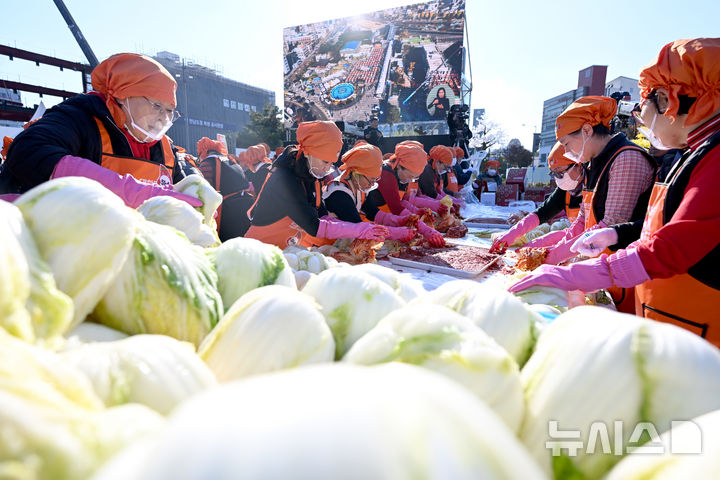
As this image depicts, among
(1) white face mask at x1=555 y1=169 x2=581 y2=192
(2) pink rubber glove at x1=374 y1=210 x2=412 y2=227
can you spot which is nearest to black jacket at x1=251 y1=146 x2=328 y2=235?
(2) pink rubber glove at x1=374 y1=210 x2=412 y2=227

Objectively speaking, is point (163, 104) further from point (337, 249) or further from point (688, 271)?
point (688, 271)

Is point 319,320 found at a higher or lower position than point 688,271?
higher

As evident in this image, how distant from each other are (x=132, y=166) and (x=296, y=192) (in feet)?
4.92

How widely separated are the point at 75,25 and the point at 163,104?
4041 millimetres

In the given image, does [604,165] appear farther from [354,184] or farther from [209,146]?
[209,146]

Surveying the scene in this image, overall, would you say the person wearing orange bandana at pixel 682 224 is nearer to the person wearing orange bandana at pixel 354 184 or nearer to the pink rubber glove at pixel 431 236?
the person wearing orange bandana at pixel 354 184

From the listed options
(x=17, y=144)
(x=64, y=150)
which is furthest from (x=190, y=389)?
(x=17, y=144)

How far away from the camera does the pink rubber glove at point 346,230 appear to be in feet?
12.4

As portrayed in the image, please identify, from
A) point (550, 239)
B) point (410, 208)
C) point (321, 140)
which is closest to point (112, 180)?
point (321, 140)

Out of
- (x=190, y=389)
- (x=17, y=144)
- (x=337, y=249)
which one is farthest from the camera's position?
(x=337, y=249)

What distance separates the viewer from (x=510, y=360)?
0.67m

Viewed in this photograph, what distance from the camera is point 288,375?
0.39 meters

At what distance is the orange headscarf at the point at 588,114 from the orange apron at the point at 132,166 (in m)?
3.15

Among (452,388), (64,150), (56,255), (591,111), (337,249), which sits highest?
(591,111)
